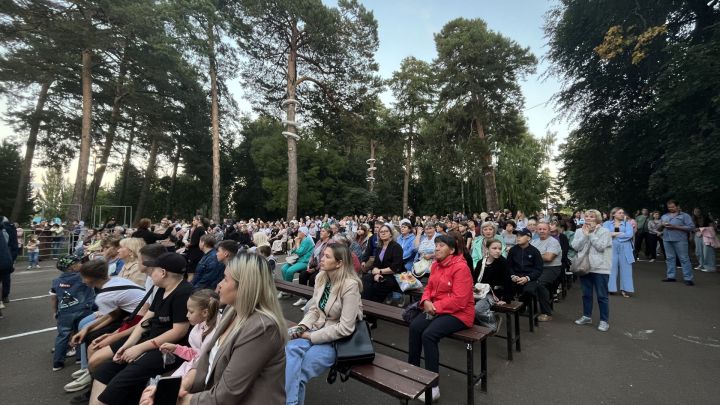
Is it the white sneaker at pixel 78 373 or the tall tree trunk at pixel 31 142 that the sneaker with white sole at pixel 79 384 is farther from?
the tall tree trunk at pixel 31 142

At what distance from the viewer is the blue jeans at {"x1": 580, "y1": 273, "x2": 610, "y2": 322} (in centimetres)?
502

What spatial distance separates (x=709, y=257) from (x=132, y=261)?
557 inches

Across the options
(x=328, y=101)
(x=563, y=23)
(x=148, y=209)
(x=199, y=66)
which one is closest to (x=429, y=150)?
(x=328, y=101)

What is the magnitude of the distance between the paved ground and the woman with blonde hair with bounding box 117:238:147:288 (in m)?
1.25

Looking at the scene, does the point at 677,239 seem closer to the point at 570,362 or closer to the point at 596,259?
the point at 596,259

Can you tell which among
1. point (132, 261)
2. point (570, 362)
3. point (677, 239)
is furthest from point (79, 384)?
point (677, 239)

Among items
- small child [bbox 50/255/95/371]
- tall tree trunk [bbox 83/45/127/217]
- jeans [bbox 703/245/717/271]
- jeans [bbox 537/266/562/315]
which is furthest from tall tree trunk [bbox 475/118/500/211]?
tall tree trunk [bbox 83/45/127/217]

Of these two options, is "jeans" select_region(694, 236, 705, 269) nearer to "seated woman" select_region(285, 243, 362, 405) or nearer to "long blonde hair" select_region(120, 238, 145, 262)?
"seated woman" select_region(285, 243, 362, 405)

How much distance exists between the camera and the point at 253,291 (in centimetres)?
192

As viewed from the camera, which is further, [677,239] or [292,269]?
[677,239]

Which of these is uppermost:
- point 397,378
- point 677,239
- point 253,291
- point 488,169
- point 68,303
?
point 488,169

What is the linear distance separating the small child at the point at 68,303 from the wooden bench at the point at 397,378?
12.0 feet

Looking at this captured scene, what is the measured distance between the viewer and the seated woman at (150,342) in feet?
8.04

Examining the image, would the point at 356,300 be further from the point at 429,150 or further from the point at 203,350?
the point at 429,150
